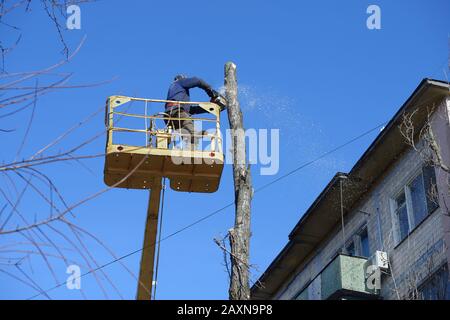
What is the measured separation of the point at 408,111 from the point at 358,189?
3.22 meters

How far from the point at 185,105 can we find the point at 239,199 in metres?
2.29

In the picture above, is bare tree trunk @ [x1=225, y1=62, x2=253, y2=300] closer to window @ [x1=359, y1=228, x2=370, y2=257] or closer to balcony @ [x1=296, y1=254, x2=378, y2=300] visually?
balcony @ [x1=296, y1=254, x2=378, y2=300]

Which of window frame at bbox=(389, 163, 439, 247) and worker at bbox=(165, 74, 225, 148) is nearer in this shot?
worker at bbox=(165, 74, 225, 148)

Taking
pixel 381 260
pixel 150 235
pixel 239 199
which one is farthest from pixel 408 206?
pixel 239 199

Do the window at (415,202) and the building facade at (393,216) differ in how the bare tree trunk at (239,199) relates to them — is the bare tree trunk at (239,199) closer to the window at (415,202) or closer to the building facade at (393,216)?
the building facade at (393,216)

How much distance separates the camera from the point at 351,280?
18.4 meters

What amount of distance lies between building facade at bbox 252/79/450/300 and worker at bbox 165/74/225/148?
4.23m

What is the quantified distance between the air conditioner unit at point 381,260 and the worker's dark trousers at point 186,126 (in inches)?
294

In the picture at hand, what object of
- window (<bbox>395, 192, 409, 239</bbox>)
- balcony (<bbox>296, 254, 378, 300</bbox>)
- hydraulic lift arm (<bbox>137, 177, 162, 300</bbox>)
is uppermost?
window (<bbox>395, 192, 409, 239</bbox>)

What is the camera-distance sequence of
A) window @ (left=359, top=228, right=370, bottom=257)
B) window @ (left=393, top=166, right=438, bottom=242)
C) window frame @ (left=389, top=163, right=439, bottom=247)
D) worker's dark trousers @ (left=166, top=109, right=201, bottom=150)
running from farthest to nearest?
window @ (left=359, top=228, right=370, bottom=257)
window frame @ (left=389, top=163, right=439, bottom=247)
window @ (left=393, top=166, right=438, bottom=242)
worker's dark trousers @ (left=166, top=109, right=201, bottom=150)

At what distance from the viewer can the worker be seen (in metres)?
11.9

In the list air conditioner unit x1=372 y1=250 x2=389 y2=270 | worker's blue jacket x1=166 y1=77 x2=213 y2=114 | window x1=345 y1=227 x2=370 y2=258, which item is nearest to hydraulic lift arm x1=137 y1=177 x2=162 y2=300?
worker's blue jacket x1=166 y1=77 x2=213 y2=114

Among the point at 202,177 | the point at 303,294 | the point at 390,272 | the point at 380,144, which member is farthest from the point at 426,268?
the point at 202,177

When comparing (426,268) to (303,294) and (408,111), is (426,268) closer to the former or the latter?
(408,111)
